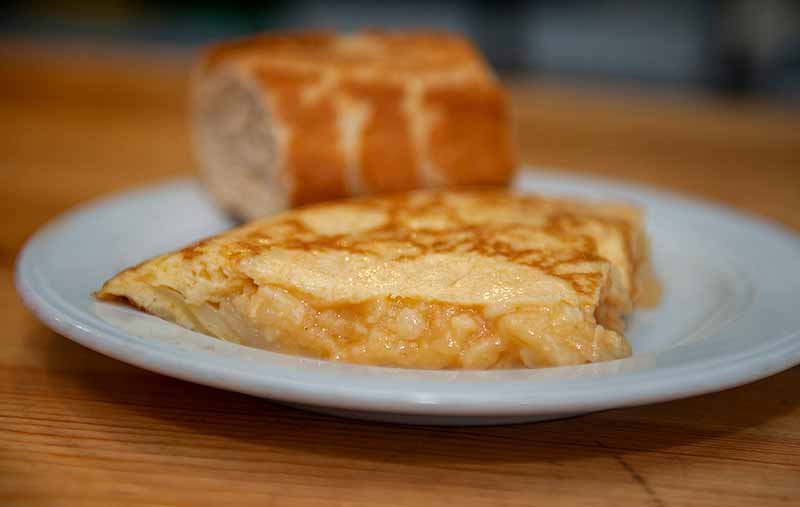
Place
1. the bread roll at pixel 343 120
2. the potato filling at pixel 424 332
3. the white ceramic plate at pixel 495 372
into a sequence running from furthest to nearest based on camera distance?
the bread roll at pixel 343 120 → the potato filling at pixel 424 332 → the white ceramic plate at pixel 495 372

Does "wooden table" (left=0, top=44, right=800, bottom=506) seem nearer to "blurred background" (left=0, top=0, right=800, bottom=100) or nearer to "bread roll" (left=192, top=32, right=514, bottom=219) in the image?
"bread roll" (left=192, top=32, right=514, bottom=219)

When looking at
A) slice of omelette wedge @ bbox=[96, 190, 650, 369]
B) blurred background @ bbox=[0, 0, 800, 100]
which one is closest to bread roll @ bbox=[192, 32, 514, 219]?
slice of omelette wedge @ bbox=[96, 190, 650, 369]

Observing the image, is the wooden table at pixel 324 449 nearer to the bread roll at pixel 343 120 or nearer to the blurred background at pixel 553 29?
the bread roll at pixel 343 120

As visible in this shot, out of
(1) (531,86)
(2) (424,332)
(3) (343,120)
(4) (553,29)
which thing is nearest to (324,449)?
(2) (424,332)

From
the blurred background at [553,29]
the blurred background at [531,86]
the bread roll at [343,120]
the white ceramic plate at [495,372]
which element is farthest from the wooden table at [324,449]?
the blurred background at [553,29]

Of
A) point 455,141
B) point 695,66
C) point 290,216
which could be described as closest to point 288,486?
point 290,216

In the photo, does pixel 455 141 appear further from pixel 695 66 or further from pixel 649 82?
pixel 695 66

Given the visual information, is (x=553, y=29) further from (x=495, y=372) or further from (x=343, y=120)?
(x=495, y=372)
